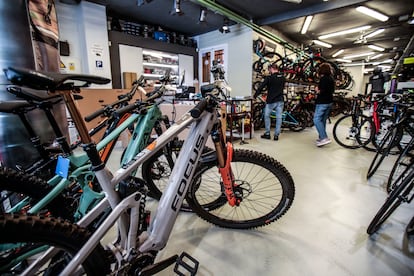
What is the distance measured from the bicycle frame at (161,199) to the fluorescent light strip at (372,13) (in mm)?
5817

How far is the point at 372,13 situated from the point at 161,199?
268 inches

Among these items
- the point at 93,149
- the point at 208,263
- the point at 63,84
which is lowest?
the point at 208,263

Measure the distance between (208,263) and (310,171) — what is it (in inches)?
80.6

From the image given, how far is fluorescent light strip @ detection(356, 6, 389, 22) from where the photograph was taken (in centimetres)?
474

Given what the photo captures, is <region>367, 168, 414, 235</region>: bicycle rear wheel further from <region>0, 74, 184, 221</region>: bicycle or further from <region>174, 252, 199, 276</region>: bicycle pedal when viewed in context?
<region>0, 74, 184, 221</region>: bicycle

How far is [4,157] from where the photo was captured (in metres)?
1.37

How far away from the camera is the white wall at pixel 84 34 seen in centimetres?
429

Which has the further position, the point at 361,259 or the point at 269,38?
the point at 269,38

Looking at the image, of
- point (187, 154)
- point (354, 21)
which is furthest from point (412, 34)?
point (187, 154)

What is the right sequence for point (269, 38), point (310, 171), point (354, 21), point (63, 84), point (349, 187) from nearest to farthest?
1. point (63, 84)
2. point (349, 187)
3. point (310, 171)
4. point (354, 21)
5. point (269, 38)

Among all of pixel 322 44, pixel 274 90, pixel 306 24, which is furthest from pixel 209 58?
pixel 322 44

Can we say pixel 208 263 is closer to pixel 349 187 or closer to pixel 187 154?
pixel 187 154

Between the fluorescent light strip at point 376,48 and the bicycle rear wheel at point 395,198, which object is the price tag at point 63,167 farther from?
the fluorescent light strip at point 376,48

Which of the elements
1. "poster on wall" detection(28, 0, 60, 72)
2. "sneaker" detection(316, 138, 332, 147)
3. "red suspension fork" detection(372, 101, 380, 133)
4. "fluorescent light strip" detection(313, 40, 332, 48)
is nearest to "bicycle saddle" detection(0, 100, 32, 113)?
"poster on wall" detection(28, 0, 60, 72)
